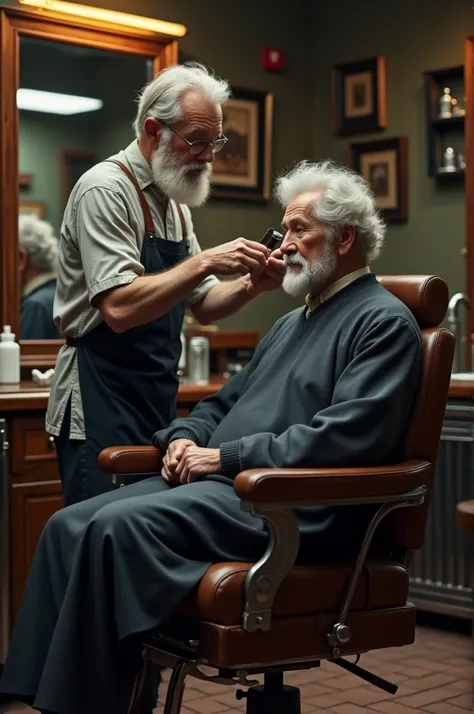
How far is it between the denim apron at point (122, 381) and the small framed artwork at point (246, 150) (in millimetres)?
1778

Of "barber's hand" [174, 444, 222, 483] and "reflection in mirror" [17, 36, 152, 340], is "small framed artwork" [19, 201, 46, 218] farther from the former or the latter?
"barber's hand" [174, 444, 222, 483]

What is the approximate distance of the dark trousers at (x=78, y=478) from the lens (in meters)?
2.89

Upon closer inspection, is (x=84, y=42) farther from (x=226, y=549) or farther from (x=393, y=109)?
(x=226, y=549)

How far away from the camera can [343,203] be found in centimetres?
263

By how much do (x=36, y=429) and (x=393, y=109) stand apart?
226 cm

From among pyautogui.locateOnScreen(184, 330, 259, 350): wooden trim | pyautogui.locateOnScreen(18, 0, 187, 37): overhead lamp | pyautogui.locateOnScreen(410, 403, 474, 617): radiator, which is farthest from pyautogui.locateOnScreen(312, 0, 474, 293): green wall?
pyautogui.locateOnScreen(18, 0, 187, 37): overhead lamp

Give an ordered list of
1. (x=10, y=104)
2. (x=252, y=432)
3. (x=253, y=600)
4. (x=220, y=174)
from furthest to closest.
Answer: (x=220, y=174), (x=10, y=104), (x=252, y=432), (x=253, y=600)

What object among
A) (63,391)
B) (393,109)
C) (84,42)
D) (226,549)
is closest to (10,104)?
(84,42)

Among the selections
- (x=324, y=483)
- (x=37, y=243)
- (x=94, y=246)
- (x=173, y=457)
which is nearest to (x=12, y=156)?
(x=37, y=243)

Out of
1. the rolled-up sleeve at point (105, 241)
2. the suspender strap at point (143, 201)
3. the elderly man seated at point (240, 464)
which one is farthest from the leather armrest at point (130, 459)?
the suspender strap at point (143, 201)

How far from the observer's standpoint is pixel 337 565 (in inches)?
92.0

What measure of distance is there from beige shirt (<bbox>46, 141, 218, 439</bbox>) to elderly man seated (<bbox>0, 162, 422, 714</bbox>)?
363 mm

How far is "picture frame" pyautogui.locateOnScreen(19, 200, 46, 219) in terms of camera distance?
3979 millimetres

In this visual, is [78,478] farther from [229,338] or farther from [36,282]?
[229,338]
